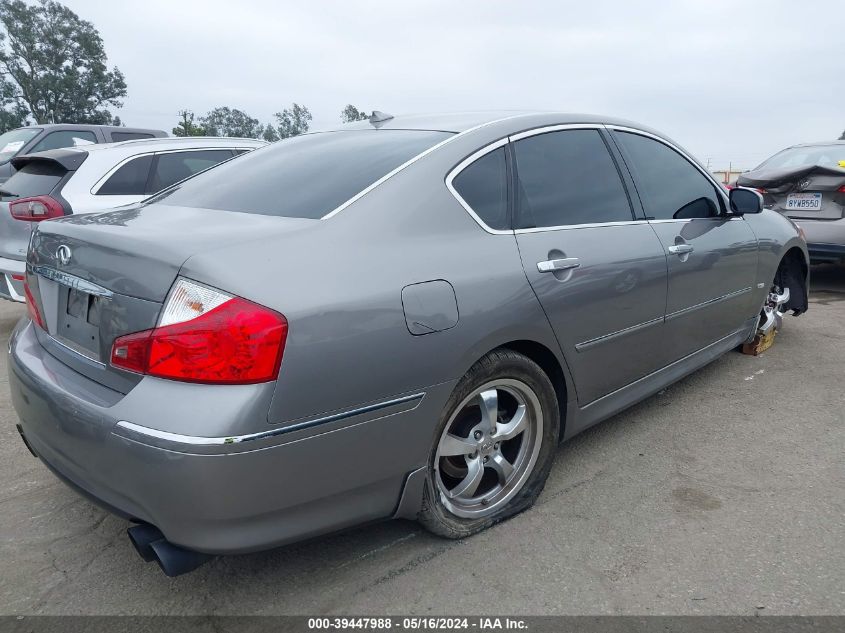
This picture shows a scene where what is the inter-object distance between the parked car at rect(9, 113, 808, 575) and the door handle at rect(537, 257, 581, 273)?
10mm

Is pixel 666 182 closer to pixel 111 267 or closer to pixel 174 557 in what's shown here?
pixel 111 267

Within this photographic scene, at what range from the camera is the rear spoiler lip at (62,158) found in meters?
5.13

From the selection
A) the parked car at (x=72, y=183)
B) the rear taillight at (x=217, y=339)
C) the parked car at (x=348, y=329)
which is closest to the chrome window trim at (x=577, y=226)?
the parked car at (x=348, y=329)

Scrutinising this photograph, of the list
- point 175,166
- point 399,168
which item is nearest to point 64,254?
point 399,168

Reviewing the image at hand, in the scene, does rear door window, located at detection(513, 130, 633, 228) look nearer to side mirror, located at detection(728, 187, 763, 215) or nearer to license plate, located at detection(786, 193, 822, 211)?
side mirror, located at detection(728, 187, 763, 215)

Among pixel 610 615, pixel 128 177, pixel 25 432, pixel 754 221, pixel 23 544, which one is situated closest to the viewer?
pixel 610 615

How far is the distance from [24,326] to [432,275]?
1.62 metres

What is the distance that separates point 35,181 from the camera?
518 cm

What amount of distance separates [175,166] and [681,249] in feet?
14.7

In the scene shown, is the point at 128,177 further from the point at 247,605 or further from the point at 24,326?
the point at 247,605

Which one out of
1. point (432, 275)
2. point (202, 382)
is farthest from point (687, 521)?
point (202, 382)

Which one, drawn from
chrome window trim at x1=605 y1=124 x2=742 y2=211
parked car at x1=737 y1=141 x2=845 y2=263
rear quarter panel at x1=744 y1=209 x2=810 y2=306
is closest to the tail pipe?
chrome window trim at x1=605 y1=124 x2=742 y2=211

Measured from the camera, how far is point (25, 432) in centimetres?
226

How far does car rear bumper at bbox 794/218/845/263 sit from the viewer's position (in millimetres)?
6324
